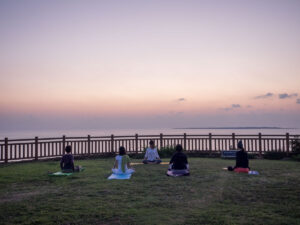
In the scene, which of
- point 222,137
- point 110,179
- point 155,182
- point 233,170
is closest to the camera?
point 155,182

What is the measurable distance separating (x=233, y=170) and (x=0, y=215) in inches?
358

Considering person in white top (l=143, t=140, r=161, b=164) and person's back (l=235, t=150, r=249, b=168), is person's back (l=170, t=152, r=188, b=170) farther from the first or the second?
person in white top (l=143, t=140, r=161, b=164)

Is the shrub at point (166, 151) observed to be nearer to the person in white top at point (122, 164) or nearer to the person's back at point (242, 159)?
the person's back at point (242, 159)

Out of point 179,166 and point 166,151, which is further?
point 166,151

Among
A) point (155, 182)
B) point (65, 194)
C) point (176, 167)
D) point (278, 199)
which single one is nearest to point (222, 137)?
point (176, 167)

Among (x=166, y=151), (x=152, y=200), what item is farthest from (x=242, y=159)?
(x=166, y=151)

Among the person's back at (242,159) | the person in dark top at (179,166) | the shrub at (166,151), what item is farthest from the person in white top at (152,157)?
the person's back at (242,159)

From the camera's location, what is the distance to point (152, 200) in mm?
6504

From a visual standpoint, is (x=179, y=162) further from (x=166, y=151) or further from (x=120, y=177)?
(x=166, y=151)

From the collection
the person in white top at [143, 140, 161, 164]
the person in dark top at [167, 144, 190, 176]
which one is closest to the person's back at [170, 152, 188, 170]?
the person in dark top at [167, 144, 190, 176]

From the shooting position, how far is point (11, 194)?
24.3 ft

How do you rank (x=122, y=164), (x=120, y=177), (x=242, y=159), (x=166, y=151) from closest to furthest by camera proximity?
(x=120, y=177), (x=122, y=164), (x=242, y=159), (x=166, y=151)

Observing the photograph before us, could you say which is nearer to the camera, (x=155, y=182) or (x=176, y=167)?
(x=155, y=182)

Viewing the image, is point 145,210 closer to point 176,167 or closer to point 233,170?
point 176,167
